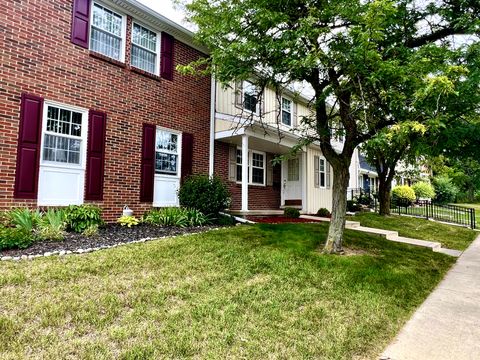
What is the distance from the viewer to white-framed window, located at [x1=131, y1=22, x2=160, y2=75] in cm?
914

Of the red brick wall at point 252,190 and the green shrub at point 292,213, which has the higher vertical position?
the red brick wall at point 252,190

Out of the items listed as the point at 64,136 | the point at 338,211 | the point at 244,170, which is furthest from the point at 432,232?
the point at 64,136

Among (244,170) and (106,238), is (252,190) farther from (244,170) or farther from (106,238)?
(106,238)

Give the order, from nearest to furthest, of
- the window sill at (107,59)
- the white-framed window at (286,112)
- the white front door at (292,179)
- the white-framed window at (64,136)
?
1. the white-framed window at (64,136)
2. the window sill at (107,59)
3. the white front door at (292,179)
4. the white-framed window at (286,112)

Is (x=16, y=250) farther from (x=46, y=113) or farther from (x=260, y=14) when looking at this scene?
(x=260, y=14)

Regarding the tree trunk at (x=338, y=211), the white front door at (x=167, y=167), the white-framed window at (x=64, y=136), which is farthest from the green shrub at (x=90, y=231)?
the tree trunk at (x=338, y=211)

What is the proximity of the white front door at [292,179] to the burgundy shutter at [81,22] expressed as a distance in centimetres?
937

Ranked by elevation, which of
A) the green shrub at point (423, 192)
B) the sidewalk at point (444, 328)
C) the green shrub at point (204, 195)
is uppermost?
A: the green shrub at point (423, 192)

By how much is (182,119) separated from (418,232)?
9.23 meters

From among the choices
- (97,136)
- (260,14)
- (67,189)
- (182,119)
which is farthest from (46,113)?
(260,14)

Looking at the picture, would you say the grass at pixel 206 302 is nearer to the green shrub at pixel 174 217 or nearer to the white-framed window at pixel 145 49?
the green shrub at pixel 174 217

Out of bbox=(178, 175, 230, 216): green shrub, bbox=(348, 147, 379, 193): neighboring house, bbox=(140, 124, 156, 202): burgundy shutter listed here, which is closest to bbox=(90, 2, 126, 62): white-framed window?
bbox=(140, 124, 156, 202): burgundy shutter

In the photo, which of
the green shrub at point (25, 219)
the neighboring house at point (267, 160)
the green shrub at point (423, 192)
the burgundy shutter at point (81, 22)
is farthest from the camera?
the green shrub at point (423, 192)

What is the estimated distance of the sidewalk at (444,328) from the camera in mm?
3205
